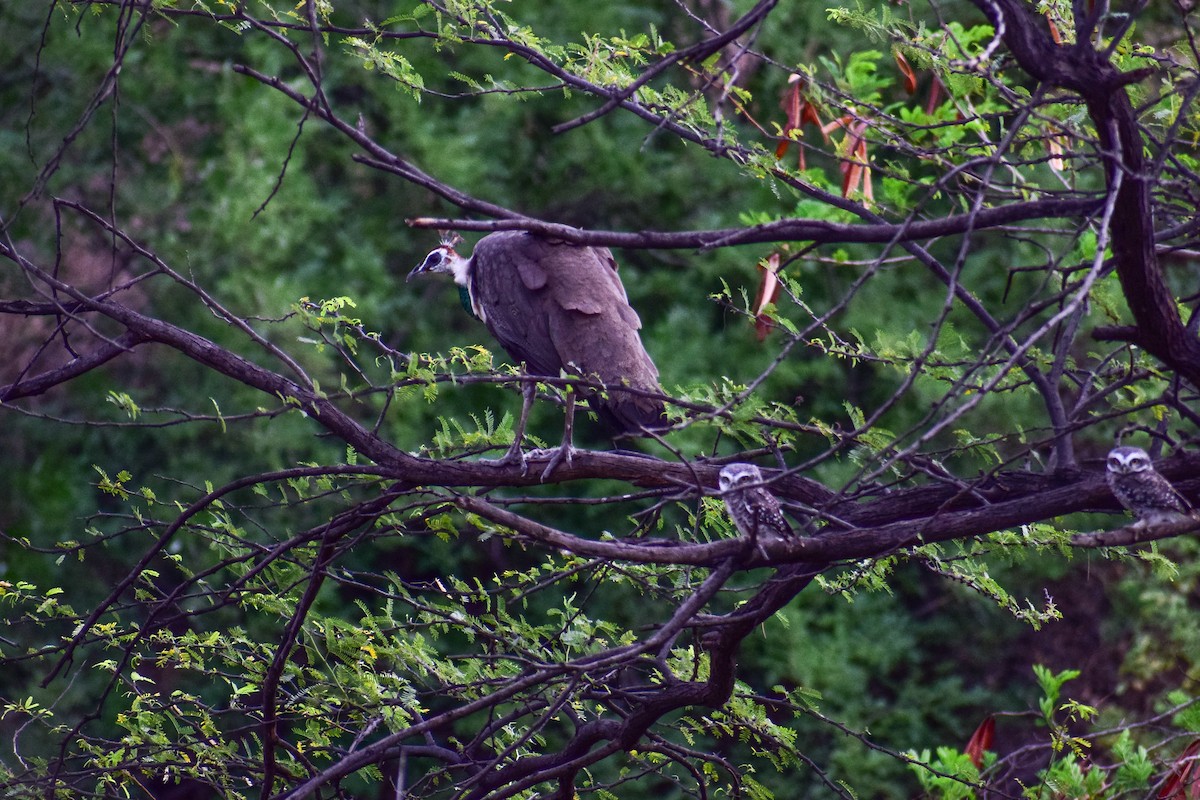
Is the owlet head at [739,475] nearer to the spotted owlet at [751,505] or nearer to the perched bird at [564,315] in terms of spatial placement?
the spotted owlet at [751,505]

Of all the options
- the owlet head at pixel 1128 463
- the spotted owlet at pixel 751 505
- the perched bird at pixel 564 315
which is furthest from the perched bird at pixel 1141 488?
the perched bird at pixel 564 315

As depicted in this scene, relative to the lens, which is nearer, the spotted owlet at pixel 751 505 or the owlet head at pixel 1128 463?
the owlet head at pixel 1128 463

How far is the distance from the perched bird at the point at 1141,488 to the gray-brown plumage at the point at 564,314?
151 cm

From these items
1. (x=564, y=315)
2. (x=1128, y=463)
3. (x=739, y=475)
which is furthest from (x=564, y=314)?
(x=1128, y=463)

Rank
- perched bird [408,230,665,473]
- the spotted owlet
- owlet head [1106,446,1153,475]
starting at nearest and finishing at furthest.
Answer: owlet head [1106,446,1153,475] < the spotted owlet < perched bird [408,230,665,473]

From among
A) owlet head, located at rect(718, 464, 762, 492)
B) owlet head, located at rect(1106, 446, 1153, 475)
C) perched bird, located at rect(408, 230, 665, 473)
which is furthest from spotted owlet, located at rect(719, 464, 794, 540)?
perched bird, located at rect(408, 230, 665, 473)

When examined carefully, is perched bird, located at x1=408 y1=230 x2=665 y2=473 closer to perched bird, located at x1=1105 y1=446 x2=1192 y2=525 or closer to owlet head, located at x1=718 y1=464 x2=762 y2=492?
owlet head, located at x1=718 y1=464 x2=762 y2=492

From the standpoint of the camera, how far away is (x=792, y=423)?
10.3ft

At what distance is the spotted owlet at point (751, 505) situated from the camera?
10.0ft

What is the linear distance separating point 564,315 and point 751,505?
1.43 metres

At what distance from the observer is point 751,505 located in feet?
10.1

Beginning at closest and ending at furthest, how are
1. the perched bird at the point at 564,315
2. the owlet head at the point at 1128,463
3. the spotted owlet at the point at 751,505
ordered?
1. the owlet head at the point at 1128,463
2. the spotted owlet at the point at 751,505
3. the perched bird at the point at 564,315

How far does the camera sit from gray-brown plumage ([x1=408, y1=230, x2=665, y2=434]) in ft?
13.6

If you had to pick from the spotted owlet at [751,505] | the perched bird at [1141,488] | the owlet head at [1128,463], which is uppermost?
the owlet head at [1128,463]
